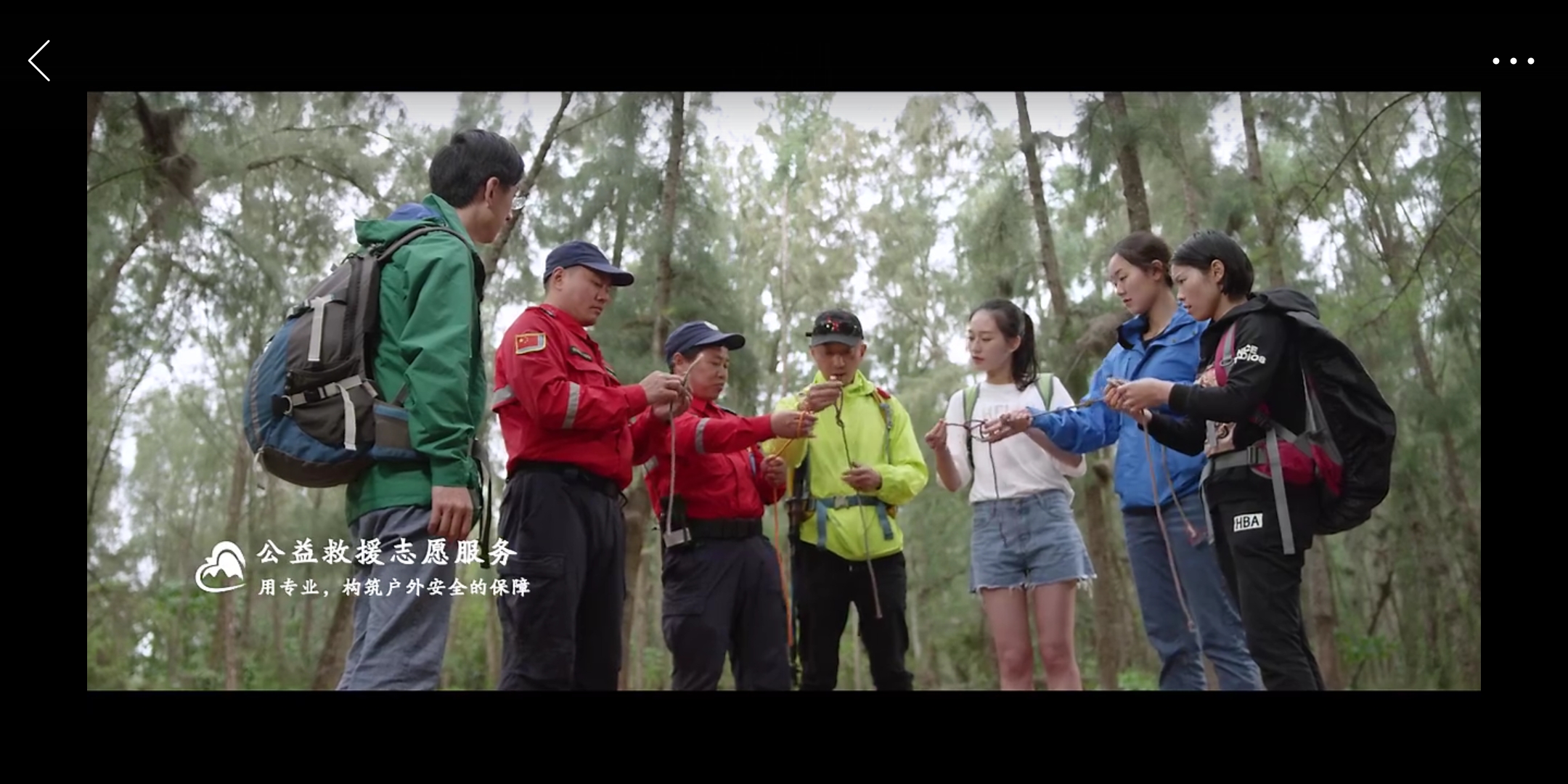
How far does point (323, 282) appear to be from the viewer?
A: 2.96m

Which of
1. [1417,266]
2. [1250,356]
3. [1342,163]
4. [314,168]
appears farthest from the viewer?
[314,168]

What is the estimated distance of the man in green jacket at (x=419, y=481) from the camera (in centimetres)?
283

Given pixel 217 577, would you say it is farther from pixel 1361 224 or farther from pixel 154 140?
pixel 1361 224

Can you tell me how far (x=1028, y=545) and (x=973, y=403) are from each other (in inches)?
22.8

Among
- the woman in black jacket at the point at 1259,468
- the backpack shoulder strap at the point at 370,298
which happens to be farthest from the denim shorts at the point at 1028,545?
the backpack shoulder strap at the point at 370,298

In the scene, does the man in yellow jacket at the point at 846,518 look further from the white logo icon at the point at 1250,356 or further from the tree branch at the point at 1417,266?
the tree branch at the point at 1417,266

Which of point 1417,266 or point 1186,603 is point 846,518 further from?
point 1417,266

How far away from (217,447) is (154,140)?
3.22 m

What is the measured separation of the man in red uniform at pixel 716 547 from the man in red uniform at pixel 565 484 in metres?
0.30

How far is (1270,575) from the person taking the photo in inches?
132

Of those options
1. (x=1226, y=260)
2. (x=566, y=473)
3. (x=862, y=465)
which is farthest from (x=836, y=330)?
(x=1226, y=260)
